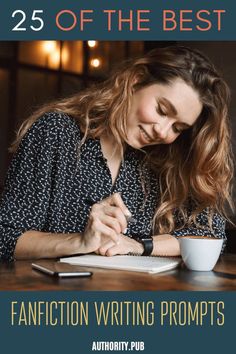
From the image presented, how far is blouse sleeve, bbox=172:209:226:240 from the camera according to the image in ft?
5.98

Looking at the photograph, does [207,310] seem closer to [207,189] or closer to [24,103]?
[207,189]

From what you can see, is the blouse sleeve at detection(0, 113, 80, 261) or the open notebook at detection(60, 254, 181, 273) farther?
the blouse sleeve at detection(0, 113, 80, 261)

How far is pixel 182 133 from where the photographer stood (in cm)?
198

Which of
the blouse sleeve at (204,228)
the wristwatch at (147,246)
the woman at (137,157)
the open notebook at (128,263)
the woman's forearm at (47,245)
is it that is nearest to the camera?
the open notebook at (128,263)

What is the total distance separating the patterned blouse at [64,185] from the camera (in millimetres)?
1626

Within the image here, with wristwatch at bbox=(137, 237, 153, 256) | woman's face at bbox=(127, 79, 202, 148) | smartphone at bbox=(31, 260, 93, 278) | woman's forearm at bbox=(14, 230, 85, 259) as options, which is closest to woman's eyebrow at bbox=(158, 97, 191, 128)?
woman's face at bbox=(127, 79, 202, 148)

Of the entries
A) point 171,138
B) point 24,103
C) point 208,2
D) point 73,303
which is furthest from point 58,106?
point 24,103

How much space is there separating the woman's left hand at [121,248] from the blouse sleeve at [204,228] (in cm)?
28

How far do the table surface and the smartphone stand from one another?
0.01 meters

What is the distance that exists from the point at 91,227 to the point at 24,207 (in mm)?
368

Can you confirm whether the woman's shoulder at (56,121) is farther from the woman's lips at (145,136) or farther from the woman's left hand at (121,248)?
the woman's left hand at (121,248)

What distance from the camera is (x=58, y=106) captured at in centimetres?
187

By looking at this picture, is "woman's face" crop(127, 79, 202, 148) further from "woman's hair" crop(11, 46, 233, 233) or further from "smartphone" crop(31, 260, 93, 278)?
"smartphone" crop(31, 260, 93, 278)

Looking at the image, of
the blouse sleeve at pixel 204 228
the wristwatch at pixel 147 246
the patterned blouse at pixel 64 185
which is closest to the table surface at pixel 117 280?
the wristwatch at pixel 147 246
